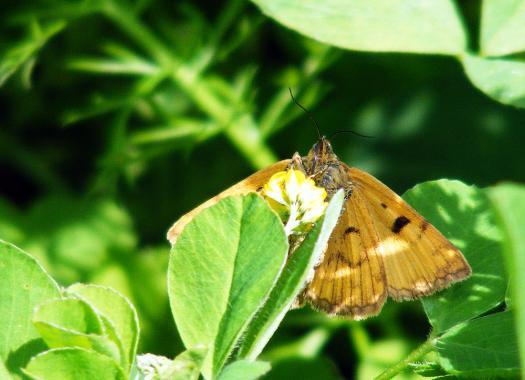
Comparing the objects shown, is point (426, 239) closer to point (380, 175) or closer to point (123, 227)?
point (380, 175)

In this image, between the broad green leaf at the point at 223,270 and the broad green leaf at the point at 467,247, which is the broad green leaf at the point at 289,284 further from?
the broad green leaf at the point at 467,247

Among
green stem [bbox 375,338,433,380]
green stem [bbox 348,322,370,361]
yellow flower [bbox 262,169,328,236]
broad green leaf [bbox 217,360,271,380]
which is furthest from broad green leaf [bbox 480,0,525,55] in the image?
green stem [bbox 348,322,370,361]

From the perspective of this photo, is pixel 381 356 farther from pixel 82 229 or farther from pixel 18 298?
pixel 18 298

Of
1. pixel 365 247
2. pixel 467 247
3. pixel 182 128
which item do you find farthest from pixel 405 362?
pixel 182 128

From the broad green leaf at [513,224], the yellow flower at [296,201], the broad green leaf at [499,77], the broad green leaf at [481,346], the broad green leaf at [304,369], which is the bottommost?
the broad green leaf at [481,346]

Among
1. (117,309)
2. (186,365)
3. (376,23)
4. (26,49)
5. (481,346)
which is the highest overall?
(26,49)

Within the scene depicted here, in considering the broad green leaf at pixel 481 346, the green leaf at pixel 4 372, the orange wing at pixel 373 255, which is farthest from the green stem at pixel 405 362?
the green leaf at pixel 4 372
